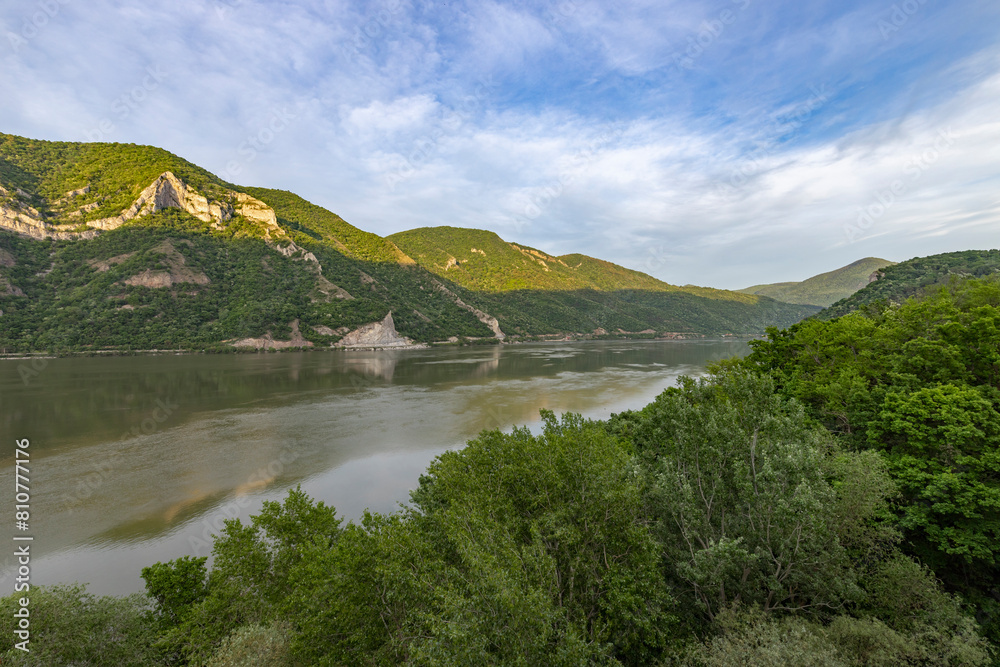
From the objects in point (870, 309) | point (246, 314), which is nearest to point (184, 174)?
point (246, 314)

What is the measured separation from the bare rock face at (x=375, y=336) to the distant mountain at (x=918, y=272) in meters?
128

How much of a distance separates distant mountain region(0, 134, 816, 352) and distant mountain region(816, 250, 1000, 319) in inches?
4761

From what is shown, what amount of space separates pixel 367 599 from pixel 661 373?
7604 centimetres

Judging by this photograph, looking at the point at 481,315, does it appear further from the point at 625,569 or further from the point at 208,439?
the point at 625,569

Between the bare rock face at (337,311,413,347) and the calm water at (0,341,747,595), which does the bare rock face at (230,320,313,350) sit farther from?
the calm water at (0,341,747,595)

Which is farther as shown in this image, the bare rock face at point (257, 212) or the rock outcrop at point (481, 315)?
the rock outcrop at point (481, 315)

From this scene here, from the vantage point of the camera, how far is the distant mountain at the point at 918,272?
280ft

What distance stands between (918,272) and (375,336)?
156 metres

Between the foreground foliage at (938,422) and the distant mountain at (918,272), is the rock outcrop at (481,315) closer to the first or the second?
the distant mountain at (918,272)

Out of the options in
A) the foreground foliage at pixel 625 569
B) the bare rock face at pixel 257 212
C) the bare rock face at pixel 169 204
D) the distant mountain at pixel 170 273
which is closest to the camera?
the foreground foliage at pixel 625 569

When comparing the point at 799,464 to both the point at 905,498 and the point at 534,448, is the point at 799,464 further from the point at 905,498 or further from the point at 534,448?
the point at 905,498

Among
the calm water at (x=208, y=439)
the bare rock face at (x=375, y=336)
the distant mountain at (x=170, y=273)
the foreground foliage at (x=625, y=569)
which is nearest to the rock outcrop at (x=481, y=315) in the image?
the distant mountain at (x=170, y=273)

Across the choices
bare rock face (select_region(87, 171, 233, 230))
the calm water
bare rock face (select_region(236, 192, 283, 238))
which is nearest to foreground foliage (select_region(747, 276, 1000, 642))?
the calm water

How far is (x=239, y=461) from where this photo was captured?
94.2 ft
